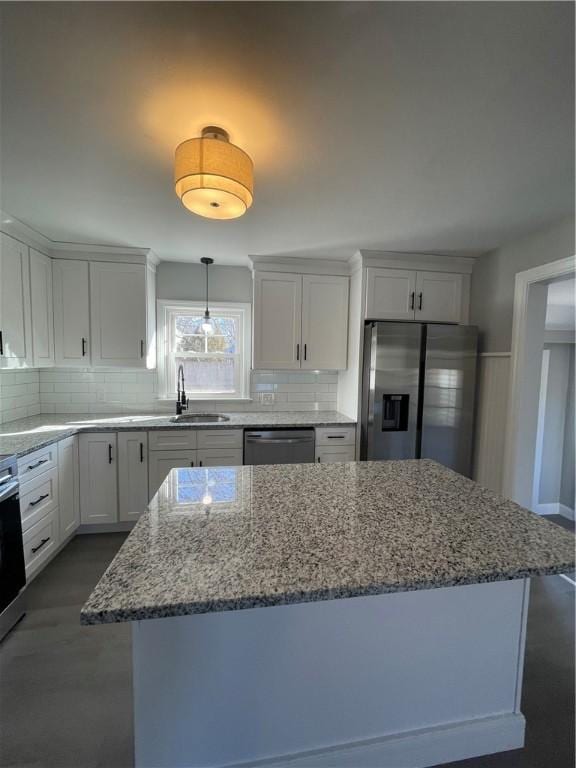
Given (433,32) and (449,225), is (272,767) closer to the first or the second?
(433,32)

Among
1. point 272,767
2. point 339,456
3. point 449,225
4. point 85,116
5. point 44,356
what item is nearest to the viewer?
point 272,767

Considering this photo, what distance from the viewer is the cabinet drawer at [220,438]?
2.76m

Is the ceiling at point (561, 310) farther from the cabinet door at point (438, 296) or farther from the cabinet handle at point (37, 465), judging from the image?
the cabinet handle at point (37, 465)

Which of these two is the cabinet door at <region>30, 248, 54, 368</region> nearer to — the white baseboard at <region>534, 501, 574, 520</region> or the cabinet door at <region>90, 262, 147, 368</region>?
the cabinet door at <region>90, 262, 147, 368</region>

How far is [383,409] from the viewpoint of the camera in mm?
2703

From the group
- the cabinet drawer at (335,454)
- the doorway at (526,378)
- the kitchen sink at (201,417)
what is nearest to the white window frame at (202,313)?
the kitchen sink at (201,417)

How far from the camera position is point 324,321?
10.2 feet

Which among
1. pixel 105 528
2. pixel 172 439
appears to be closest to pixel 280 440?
pixel 172 439

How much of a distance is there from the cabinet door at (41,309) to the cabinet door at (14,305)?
0.06 m

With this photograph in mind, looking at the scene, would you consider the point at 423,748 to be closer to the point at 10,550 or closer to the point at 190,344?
the point at 10,550

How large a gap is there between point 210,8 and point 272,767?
228cm

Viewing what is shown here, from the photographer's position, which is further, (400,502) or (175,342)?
(175,342)

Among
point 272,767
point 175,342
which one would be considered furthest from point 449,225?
point 272,767

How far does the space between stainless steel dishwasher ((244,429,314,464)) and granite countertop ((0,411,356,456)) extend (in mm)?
71
